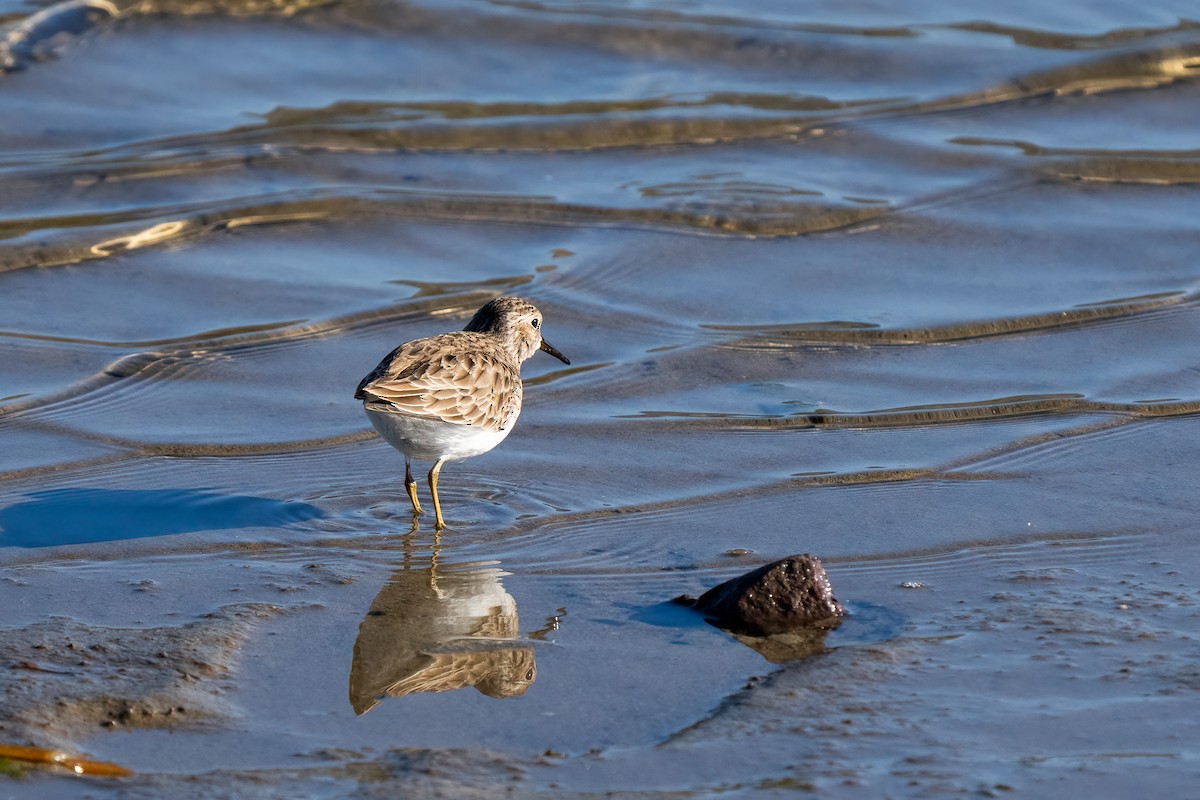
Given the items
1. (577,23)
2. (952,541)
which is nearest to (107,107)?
(577,23)

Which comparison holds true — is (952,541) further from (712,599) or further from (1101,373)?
(1101,373)

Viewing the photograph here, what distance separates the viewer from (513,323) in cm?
756

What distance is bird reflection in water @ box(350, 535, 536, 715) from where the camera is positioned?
478 cm

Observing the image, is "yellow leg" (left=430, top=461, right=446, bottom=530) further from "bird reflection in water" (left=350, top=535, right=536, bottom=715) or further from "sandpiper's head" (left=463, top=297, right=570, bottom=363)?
"sandpiper's head" (left=463, top=297, right=570, bottom=363)

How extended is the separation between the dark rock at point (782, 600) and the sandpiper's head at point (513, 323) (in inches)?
108

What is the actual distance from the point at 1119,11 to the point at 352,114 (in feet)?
21.9

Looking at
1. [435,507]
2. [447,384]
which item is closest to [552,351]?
[447,384]

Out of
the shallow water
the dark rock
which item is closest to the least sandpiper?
the shallow water

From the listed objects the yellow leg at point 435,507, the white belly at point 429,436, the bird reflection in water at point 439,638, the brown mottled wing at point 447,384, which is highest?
the brown mottled wing at point 447,384

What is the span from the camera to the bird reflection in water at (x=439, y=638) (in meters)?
4.78

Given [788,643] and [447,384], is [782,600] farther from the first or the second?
[447,384]

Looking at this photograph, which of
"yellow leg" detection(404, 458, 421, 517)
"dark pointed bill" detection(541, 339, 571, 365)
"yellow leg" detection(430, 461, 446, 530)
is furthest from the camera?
"dark pointed bill" detection(541, 339, 571, 365)

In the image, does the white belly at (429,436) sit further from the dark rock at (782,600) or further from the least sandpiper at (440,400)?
the dark rock at (782,600)

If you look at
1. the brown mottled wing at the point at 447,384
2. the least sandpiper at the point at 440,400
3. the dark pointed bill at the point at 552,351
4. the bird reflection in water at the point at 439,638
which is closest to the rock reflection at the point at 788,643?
the bird reflection in water at the point at 439,638
